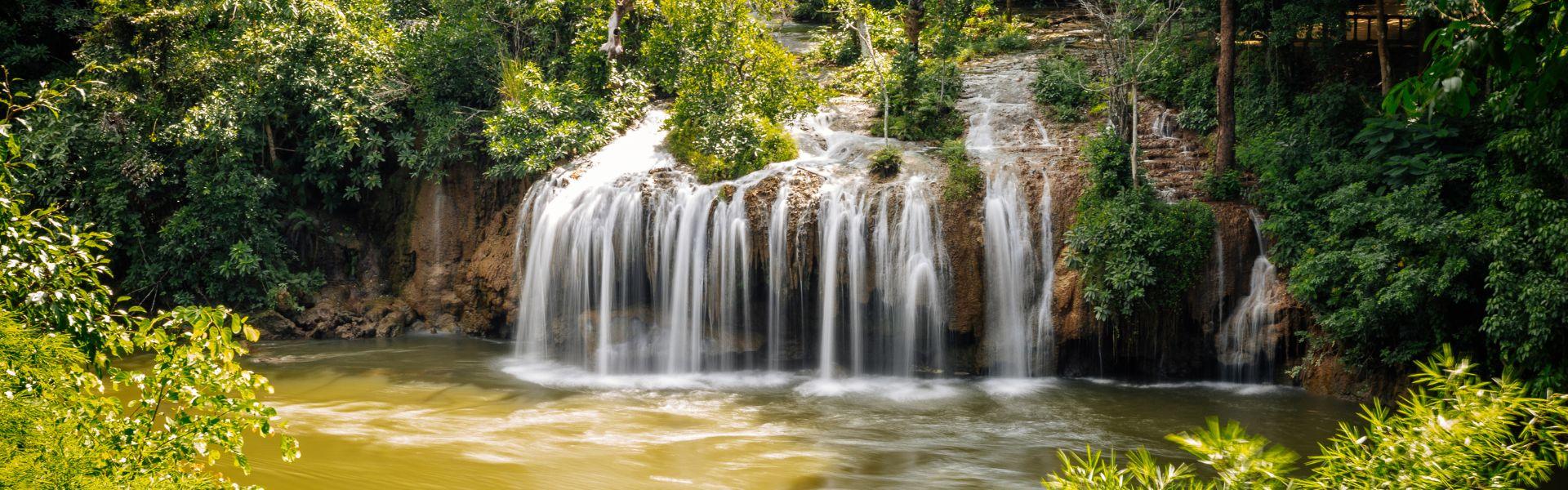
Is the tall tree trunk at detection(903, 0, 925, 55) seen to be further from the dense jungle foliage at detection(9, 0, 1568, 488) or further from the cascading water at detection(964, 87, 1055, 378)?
the cascading water at detection(964, 87, 1055, 378)

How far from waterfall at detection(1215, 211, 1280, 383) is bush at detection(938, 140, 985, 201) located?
3.88 meters

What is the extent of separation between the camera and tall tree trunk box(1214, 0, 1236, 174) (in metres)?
14.4

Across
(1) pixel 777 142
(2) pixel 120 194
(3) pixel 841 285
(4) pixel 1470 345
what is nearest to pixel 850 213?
(3) pixel 841 285

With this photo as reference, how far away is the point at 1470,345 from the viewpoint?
11.4 meters

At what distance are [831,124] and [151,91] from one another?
12.6m

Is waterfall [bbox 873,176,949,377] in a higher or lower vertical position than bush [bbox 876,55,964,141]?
lower

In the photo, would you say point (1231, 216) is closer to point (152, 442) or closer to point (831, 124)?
point (831, 124)

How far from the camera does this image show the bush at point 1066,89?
57.3 ft

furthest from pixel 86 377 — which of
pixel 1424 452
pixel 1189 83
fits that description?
pixel 1189 83

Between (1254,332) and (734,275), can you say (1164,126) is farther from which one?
(734,275)

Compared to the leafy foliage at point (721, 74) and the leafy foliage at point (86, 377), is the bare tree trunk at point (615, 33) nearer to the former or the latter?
the leafy foliage at point (721, 74)

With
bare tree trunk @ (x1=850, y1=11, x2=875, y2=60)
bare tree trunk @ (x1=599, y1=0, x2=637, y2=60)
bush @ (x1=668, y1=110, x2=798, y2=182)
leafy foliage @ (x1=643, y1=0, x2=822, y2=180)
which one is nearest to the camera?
bush @ (x1=668, y1=110, x2=798, y2=182)

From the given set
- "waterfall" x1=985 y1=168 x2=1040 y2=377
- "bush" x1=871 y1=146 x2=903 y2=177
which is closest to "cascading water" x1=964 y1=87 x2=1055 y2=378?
"waterfall" x1=985 y1=168 x2=1040 y2=377

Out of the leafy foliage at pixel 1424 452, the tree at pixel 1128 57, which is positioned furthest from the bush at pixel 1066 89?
the leafy foliage at pixel 1424 452
